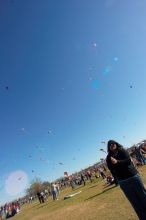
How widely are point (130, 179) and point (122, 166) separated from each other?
0.32 m

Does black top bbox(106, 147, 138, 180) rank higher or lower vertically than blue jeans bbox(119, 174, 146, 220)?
higher

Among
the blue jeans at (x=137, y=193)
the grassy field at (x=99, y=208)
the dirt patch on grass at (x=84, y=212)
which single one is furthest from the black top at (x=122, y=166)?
the dirt patch on grass at (x=84, y=212)

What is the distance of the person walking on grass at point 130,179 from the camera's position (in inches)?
201

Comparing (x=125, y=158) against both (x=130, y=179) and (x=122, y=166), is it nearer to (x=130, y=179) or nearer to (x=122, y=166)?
(x=122, y=166)

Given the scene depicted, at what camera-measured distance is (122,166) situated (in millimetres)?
5223

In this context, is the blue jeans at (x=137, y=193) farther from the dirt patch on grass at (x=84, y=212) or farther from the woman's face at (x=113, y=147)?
the dirt patch on grass at (x=84, y=212)

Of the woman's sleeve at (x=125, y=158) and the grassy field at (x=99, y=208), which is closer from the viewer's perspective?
the woman's sleeve at (x=125, y=158)

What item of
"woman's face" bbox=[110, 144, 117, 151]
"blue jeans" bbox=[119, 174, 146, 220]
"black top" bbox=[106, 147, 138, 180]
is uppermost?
"woman's face" bbox=[110, 144, 117, 151]

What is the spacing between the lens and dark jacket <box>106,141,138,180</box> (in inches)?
205

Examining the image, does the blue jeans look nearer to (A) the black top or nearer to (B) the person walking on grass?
(B) the person walking on grass

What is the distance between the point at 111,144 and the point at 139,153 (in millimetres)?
18802

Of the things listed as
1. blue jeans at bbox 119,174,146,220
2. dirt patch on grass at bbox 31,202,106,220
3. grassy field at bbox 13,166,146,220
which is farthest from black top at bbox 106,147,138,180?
dirt patch on grass at bbox 31,202,106,220

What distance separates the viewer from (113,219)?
23.9ft

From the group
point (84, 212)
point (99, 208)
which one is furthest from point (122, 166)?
point (84, 212)
